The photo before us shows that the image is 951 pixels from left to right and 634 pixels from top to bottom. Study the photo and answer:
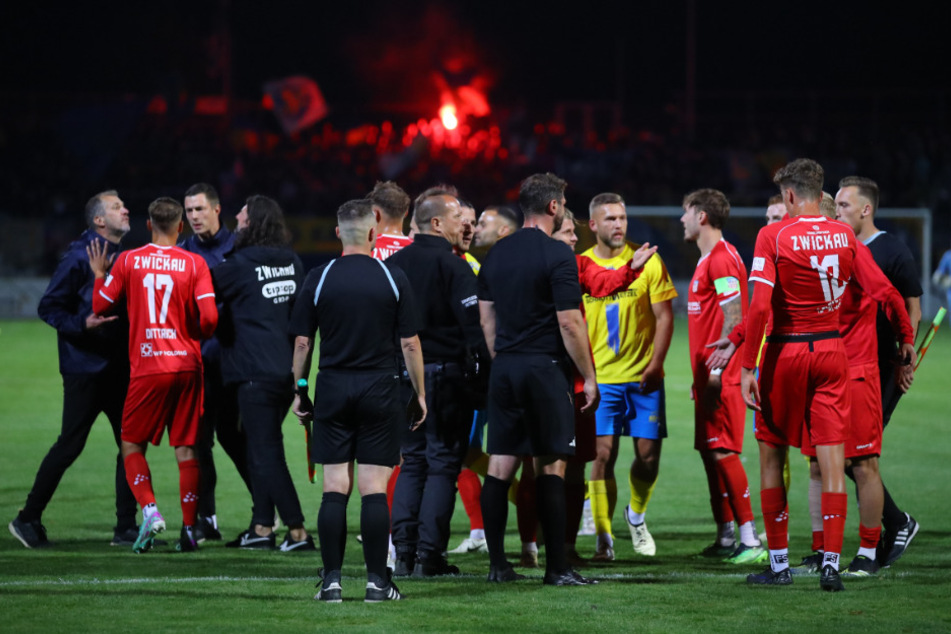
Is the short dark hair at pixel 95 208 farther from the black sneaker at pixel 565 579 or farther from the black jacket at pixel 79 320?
the black sneaker at pixel 565 579

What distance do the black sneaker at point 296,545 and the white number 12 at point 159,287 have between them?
1.53 meters

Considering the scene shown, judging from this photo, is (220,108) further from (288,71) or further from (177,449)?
(177,449)

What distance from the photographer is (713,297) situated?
296 inches

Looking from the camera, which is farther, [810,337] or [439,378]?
[439,378]

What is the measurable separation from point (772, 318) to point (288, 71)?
31.5 m

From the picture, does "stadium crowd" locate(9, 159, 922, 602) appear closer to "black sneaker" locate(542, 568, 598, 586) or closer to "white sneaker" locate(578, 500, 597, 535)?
"black sneaker" locate(542, 568, 598, 586)

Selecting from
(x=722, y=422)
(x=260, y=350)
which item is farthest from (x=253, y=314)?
(x=722, y=422)

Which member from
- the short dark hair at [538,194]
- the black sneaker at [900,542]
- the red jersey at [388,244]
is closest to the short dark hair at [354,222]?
the short dark hair at [538,194]

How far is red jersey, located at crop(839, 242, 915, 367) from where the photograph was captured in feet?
21.9

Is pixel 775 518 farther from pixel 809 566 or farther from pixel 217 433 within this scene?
pixel 217 433

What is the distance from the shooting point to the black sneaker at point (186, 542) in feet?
24.4

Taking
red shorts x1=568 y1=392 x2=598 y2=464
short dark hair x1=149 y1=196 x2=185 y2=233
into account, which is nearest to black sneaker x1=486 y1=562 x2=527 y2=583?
red shorts x1=568 y1=392 x2=598 y2=464

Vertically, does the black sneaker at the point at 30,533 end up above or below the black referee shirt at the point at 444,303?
below

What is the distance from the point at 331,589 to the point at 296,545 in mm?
1755
